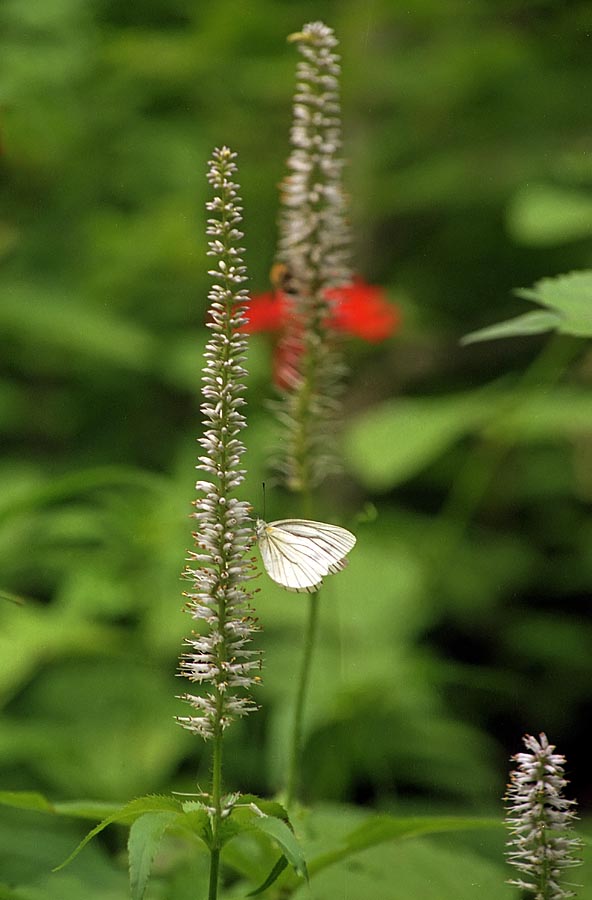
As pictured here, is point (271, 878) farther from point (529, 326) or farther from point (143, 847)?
point (529, 326)

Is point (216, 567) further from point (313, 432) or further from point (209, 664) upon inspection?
point (313, 432)

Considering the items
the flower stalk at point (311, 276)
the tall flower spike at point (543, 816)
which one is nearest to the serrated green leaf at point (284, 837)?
the tall flower spike at point (543, 816)

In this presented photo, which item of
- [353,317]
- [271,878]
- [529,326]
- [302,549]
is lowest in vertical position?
[271,878]

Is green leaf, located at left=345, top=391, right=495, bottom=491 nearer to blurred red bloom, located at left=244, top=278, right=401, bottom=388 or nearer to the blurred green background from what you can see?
the blurred green background

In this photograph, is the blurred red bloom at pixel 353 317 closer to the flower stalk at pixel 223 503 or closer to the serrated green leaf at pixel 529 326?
the serrated green leaf at pixel 529 326

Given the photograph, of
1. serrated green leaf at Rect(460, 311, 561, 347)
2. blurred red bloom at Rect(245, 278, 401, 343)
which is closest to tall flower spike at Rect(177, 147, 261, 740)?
serrated green leaf at Rect(460, 311, 561, 347)

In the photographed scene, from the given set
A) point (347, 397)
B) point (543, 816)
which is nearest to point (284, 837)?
Result: point (543, 816)
